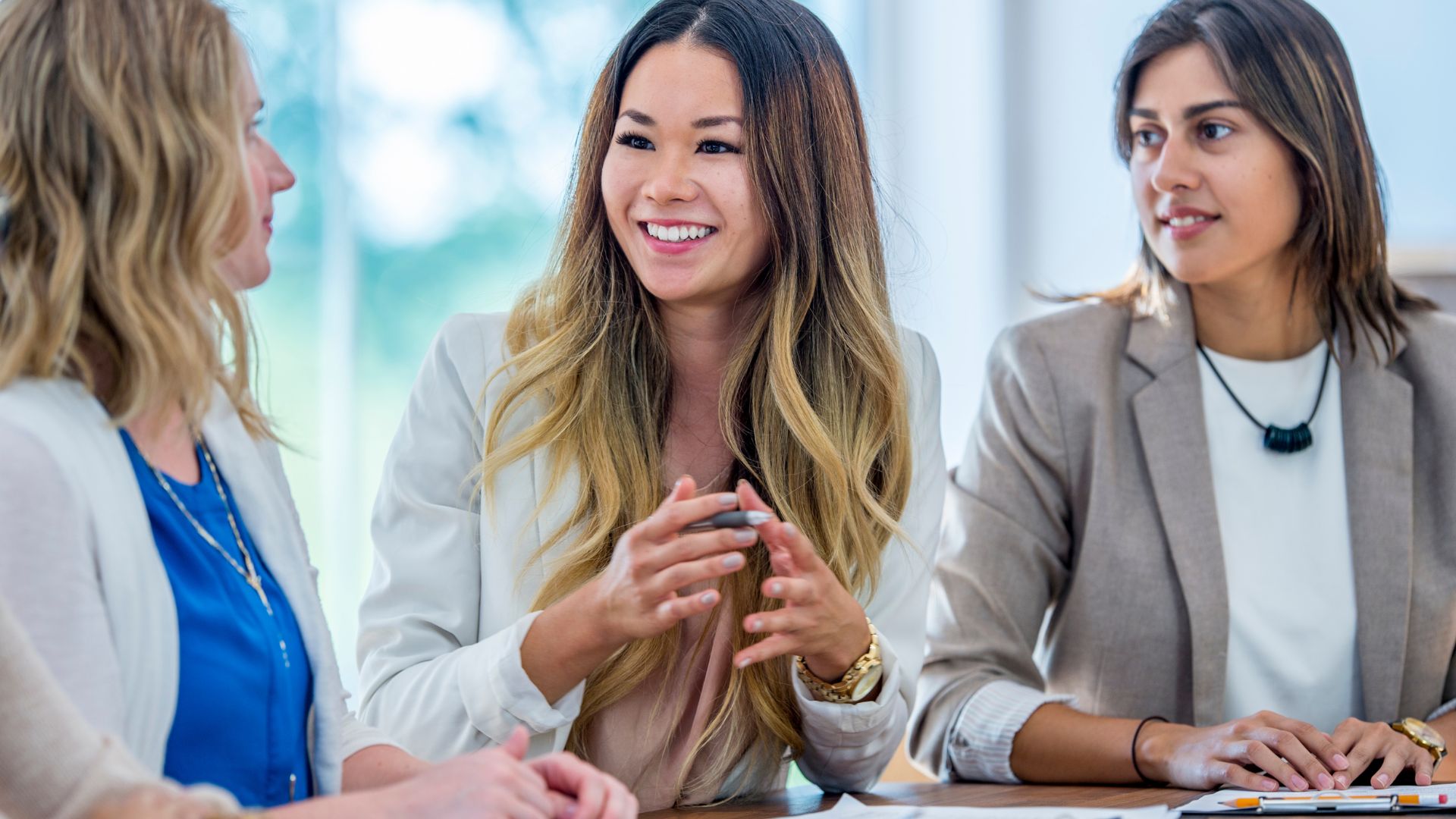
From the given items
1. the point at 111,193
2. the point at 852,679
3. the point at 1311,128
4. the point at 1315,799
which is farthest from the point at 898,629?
the point at 111,193

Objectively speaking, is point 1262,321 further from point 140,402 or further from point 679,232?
point 140,402

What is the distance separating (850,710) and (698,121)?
2.45 ft

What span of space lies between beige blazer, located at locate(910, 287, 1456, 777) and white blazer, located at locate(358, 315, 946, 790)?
248mm

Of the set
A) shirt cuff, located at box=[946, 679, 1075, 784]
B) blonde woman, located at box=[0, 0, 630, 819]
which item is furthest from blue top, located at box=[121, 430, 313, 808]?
shirt cuff, located at box=[946, 679, 1075, 784]

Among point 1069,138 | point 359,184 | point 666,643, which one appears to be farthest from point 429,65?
point 666,643

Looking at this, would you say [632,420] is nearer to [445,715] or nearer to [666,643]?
[666,643]

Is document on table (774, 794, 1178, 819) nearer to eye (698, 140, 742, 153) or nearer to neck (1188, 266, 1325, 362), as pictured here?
eye (698, 140, 742, 153)

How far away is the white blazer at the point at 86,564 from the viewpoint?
3.02 ft

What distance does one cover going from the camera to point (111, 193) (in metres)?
1.01

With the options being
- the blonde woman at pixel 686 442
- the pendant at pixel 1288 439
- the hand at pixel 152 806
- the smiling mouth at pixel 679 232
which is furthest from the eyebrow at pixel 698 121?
the hand at pixel 152 806

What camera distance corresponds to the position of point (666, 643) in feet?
5.57

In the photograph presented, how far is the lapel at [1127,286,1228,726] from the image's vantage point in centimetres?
200

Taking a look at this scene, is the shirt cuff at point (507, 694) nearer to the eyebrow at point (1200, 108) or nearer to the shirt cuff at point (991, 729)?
the shirt cuff at point (991, 729)

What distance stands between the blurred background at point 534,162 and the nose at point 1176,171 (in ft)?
3.48
